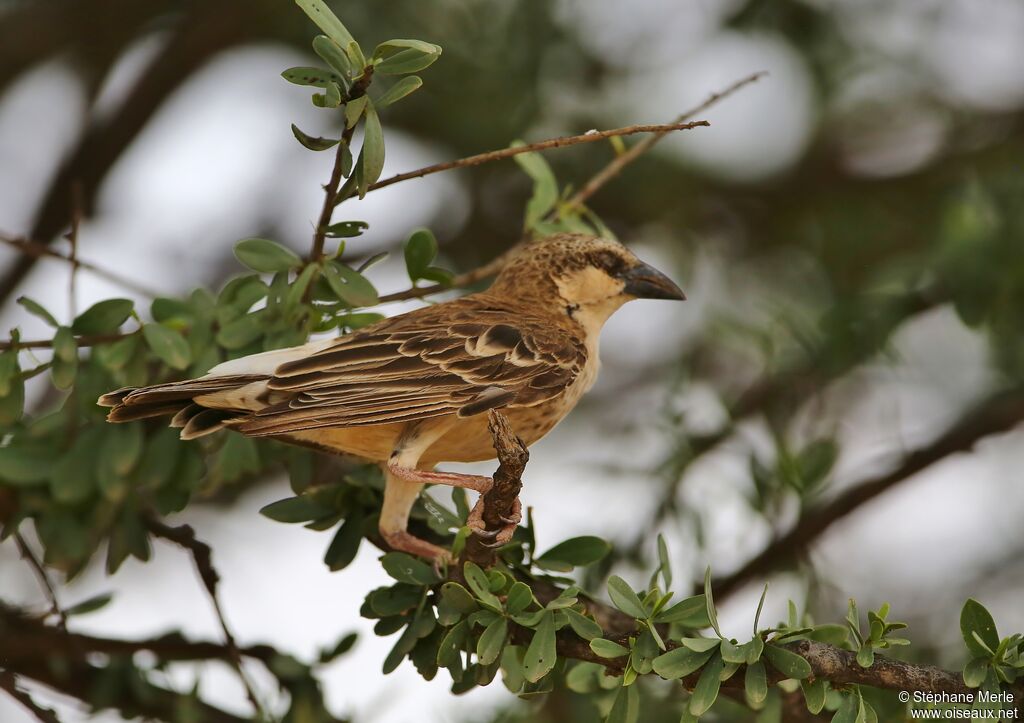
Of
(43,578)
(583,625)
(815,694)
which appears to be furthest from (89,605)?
(815,694)

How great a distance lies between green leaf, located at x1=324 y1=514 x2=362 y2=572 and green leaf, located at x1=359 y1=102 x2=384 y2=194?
141 cm

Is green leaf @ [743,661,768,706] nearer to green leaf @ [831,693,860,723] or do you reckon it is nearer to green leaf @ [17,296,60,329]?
green leaf @ [831,693,860,723]

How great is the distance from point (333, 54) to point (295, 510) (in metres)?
1.59

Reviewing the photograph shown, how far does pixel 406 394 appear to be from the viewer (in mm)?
3889

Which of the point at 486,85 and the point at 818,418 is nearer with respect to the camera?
the point at 818,418

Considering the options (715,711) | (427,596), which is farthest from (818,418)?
(427,596)

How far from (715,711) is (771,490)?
0.95 metres

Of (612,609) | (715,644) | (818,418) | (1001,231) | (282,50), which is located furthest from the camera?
(282,50)

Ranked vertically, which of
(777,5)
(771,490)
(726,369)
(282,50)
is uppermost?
(282,50)

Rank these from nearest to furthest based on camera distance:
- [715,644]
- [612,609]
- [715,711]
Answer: [715,644]
[612,609]
[715,711]

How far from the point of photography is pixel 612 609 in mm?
4145

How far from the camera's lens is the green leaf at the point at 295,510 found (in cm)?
409

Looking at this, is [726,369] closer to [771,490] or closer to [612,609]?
[771,490]

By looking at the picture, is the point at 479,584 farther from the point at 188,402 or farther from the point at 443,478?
the point at 188,402
